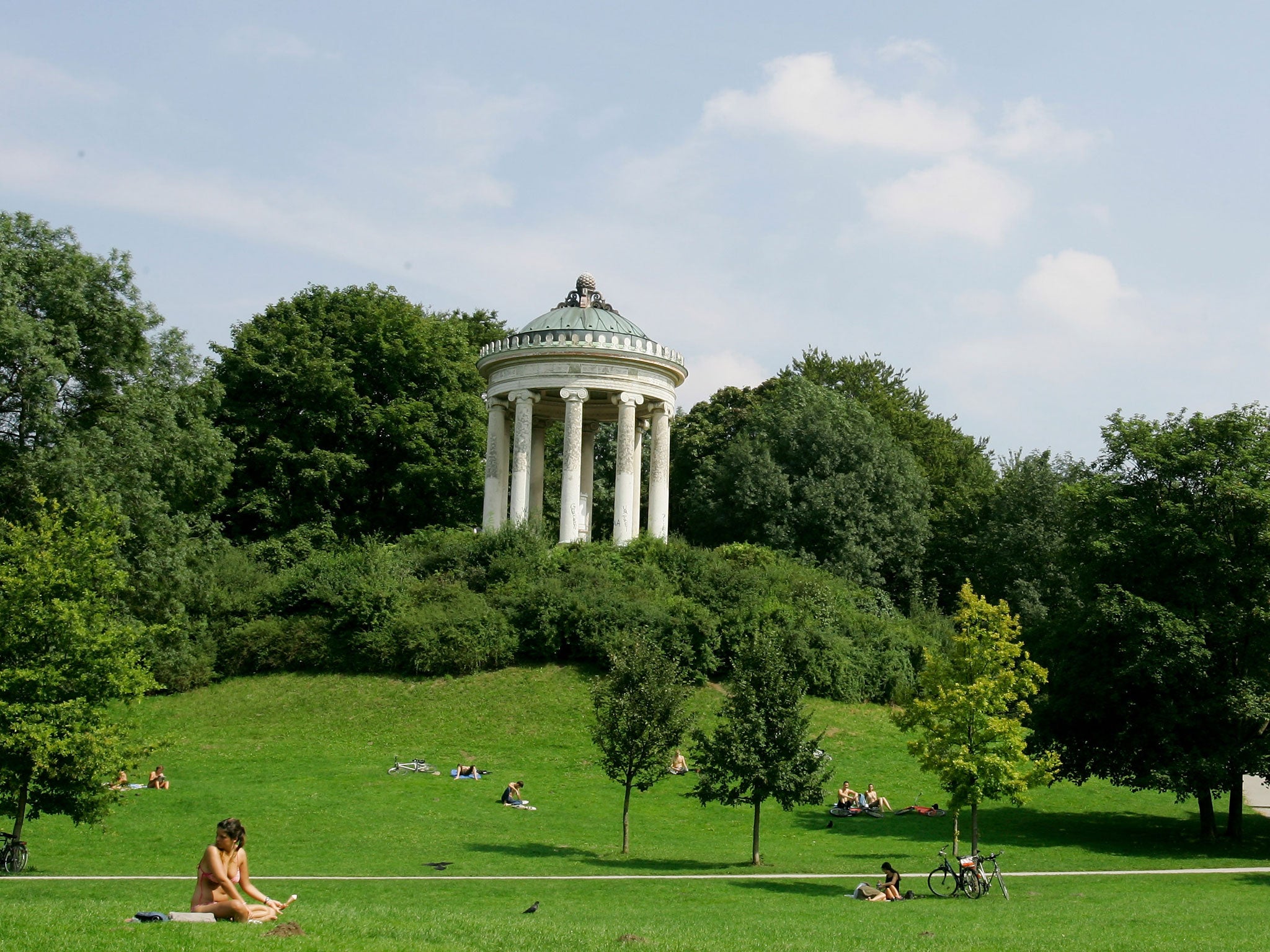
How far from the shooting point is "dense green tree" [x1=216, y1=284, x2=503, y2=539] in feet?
162

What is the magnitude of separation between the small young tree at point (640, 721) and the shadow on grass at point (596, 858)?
1221 millimetres

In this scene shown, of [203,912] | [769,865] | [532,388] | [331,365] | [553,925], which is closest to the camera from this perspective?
[203,912]

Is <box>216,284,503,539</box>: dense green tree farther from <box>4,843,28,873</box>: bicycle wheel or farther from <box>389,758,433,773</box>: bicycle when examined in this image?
<box>4,843,28,873</box>: bicycle wheel

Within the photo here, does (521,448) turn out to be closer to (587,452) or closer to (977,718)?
(587,452)

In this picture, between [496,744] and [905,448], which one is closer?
[496,744]

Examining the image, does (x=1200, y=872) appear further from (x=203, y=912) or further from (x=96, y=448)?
(x=96, y=448)

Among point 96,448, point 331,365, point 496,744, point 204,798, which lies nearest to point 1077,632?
point 496,744

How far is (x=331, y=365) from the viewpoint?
5028 centimetres

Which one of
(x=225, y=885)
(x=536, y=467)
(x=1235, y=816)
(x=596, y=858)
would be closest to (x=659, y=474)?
(x=536, y=467)

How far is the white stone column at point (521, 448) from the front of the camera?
45.6 meters

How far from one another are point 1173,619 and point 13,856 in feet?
77.5

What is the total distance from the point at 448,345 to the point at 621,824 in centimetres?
3366

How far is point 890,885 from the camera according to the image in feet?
66.6

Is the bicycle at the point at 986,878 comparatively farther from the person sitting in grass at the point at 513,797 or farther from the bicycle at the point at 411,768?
the bicycle at the point at 411,768
